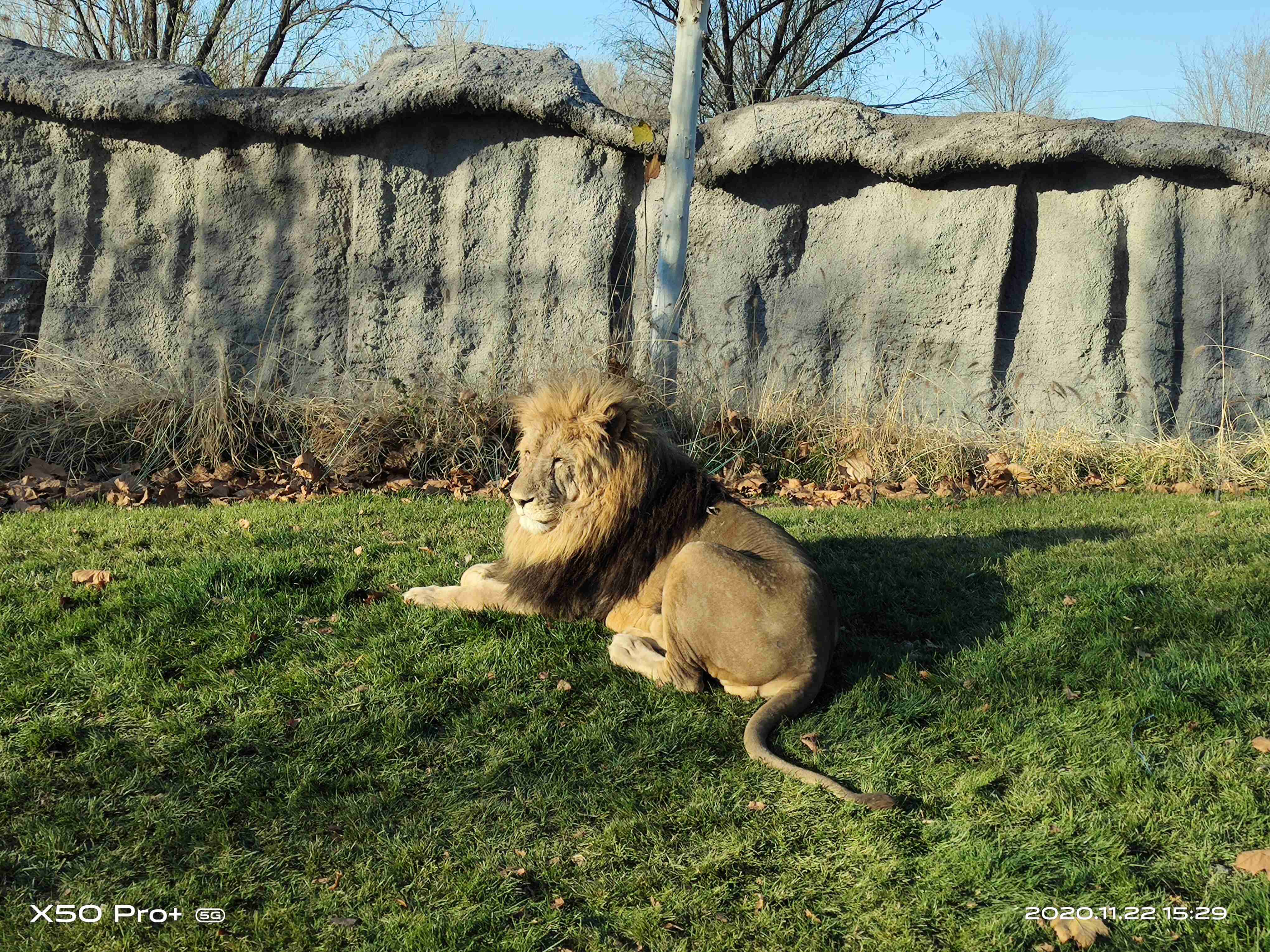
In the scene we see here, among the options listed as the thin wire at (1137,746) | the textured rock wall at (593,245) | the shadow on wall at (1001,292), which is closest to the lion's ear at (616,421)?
the thin wire at (1137,746)

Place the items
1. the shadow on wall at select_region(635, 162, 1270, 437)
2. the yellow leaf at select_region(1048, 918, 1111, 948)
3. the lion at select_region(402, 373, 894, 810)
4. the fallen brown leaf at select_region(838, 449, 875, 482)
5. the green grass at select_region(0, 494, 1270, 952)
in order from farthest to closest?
the shadow on wall at select_region(635, 162, 1270, 437) → the fallen brown leaf at select_region(838, 449, 875, 482) → the lion at select_region(402, 373, 894, 810) → the green grass at select_region(0, 494, 1270, 952) → the yellow leaf at select_region(1048, 918, 1111, 948)

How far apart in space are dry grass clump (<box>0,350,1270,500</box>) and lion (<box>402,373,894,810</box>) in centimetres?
325

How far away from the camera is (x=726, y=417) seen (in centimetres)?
837

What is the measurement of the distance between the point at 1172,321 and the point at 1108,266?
879mm

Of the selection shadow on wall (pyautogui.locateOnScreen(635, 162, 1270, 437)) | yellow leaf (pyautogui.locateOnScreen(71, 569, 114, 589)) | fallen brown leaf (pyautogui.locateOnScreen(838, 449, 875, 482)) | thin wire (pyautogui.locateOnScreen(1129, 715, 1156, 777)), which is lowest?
yellow leaf (pyautogui.locateOnScreen(71, 569, 114, 589))

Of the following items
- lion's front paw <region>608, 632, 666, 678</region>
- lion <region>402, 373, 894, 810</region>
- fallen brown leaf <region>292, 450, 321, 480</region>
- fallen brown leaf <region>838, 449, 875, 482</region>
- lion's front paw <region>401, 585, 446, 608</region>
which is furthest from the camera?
fallen brown leaf <region>838, 449, 875, 482</region>

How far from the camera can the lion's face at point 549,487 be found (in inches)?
173

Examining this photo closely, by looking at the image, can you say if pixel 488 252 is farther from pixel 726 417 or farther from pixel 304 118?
pixel 726 417

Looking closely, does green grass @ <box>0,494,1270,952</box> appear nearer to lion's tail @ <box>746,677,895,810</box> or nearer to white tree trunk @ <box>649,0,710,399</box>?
lion's tail @ <box>746,677,895,810</box>

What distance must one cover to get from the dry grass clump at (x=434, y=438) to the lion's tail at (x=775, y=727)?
4.25 m

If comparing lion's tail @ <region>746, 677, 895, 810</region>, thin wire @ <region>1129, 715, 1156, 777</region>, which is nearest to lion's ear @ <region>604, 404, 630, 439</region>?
lion's tail @ <region>746, 677, 895, 810</region>

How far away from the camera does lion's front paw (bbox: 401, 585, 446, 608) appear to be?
473 cm

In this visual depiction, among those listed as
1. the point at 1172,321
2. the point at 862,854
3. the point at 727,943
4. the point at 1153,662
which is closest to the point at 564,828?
the point at 727,943

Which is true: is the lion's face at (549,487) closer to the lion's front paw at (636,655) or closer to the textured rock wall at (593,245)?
the lion's front paw at (636,655)
